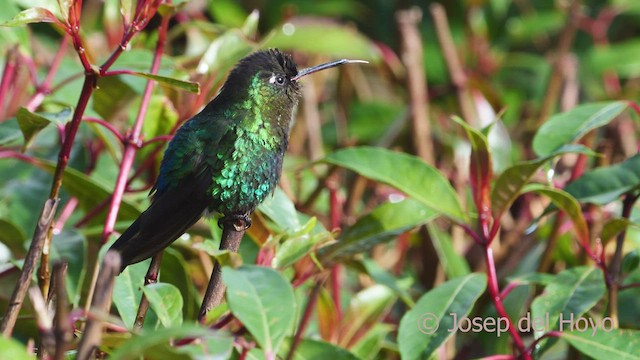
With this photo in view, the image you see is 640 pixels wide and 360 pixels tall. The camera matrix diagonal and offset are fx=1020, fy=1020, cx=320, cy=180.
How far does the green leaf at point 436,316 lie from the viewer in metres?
2.35

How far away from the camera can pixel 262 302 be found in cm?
172

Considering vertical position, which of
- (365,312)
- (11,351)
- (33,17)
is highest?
(33,17)

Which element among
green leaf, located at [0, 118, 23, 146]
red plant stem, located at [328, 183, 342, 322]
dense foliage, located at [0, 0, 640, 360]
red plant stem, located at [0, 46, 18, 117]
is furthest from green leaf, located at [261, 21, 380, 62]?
green leaf, located at [0, 118, 23, 146]

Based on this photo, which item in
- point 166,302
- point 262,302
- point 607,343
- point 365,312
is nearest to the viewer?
point 262,302

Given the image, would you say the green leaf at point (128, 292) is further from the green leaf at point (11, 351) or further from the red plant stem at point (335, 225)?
the red plant stem at point (335, 225)

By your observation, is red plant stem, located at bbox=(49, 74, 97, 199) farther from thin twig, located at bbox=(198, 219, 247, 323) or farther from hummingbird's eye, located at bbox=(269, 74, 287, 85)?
hummingbird's eye, located at bbox=(269, 74, 287, 85)

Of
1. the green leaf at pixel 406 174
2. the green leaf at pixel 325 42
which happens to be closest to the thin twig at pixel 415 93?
the green leaf at pixel 325 42

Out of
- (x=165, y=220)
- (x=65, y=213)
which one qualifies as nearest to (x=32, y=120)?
(x=165, y=220)

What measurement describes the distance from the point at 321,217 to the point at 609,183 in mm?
1224

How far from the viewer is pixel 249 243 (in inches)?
111

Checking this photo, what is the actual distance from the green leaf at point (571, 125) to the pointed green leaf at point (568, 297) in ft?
1.07

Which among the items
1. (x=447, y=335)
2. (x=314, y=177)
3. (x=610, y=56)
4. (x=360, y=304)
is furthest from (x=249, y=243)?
(x=610, y=56)

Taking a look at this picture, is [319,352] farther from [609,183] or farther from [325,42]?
[325,42]

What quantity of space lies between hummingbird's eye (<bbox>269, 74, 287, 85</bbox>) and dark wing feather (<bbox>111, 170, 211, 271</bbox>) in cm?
34
